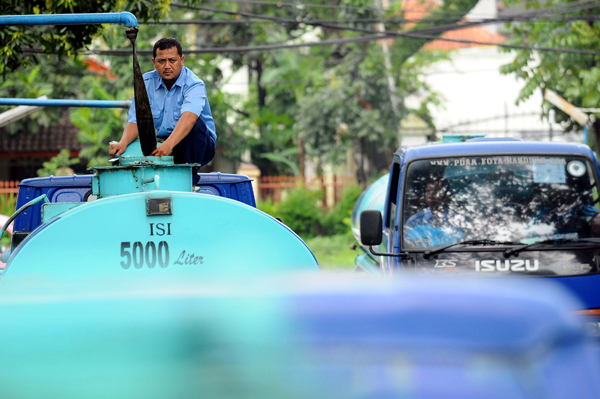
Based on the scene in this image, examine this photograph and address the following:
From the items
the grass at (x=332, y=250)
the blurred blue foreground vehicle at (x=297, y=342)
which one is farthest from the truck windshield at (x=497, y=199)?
the grass at (x=332, y=250)

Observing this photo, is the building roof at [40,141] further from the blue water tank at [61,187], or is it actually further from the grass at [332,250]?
the blue water tank at [61,187]

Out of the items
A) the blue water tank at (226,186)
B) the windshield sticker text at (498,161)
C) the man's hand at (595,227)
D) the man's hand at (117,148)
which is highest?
the man's hand at (117,148)

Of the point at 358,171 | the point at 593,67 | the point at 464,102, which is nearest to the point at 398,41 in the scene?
the point at 358,171

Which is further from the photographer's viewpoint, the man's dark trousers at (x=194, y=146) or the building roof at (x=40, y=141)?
the building roof at (x=40, y=141)

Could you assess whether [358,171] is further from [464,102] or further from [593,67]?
[464,102]

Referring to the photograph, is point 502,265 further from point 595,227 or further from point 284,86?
point 284,86

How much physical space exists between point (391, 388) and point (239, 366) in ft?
1.13

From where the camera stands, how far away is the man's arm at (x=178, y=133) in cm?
416

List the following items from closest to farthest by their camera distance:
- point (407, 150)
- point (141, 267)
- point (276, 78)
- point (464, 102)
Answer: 1. point (141, 267)
2. point (407, 150)
3. point (276, 78)
4. point (464, 102)

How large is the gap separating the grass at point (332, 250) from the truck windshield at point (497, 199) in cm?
1066

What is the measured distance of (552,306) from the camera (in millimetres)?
1688

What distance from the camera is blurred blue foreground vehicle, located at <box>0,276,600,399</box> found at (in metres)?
1.69

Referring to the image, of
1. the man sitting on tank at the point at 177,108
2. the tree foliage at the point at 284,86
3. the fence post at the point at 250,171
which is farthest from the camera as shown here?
the fence post at the point at 250,171

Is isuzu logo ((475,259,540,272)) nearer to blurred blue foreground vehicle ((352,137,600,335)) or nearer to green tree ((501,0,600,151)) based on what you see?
blurred blue foreground vehicle ((352,137,600,335))
